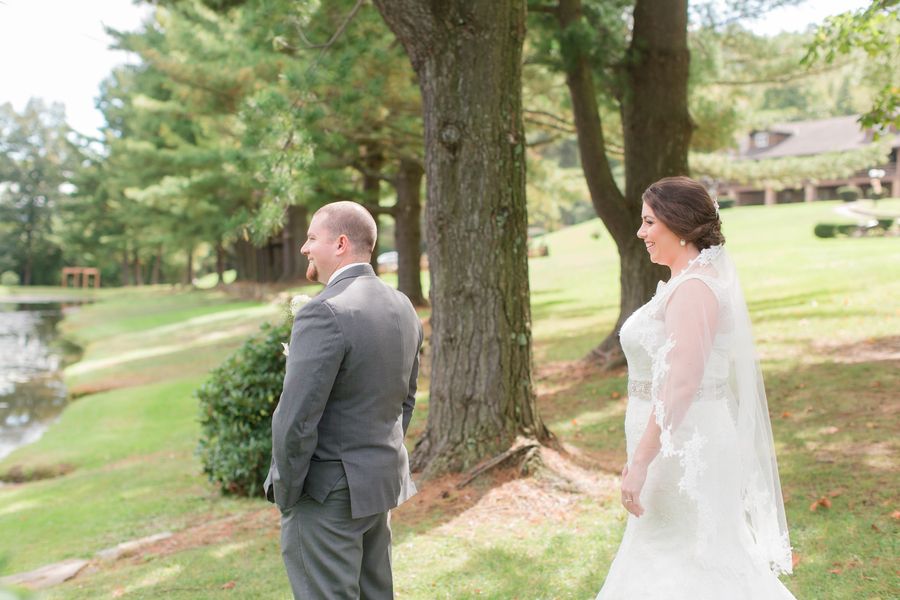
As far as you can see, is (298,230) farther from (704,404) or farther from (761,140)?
(761,140)

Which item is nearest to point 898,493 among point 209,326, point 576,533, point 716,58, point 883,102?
point 576,533

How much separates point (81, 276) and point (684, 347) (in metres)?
78.4

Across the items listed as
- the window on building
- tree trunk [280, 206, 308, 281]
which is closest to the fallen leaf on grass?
tree trunk [280, 206, 308, 281]

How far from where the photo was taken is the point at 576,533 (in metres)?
5.64

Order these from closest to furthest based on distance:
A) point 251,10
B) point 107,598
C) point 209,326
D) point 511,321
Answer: point 107,598 → point 511,321 → point 251,10 → point 209,326

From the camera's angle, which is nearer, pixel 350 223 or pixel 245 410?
pixel 350 223

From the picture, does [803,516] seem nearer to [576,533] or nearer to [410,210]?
[576,533]

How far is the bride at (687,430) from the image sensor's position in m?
3.30

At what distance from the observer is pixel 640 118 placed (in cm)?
1152

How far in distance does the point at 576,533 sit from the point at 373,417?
9.17 ft

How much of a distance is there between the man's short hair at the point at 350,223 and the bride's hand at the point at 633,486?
4.59 feet

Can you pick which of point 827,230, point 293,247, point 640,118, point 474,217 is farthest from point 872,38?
point 293,247

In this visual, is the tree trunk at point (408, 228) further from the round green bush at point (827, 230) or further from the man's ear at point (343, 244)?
the round green bush at point (827, 230)

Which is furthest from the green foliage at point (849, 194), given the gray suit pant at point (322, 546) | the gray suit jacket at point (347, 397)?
the gray suit pant at point (322, 546)
